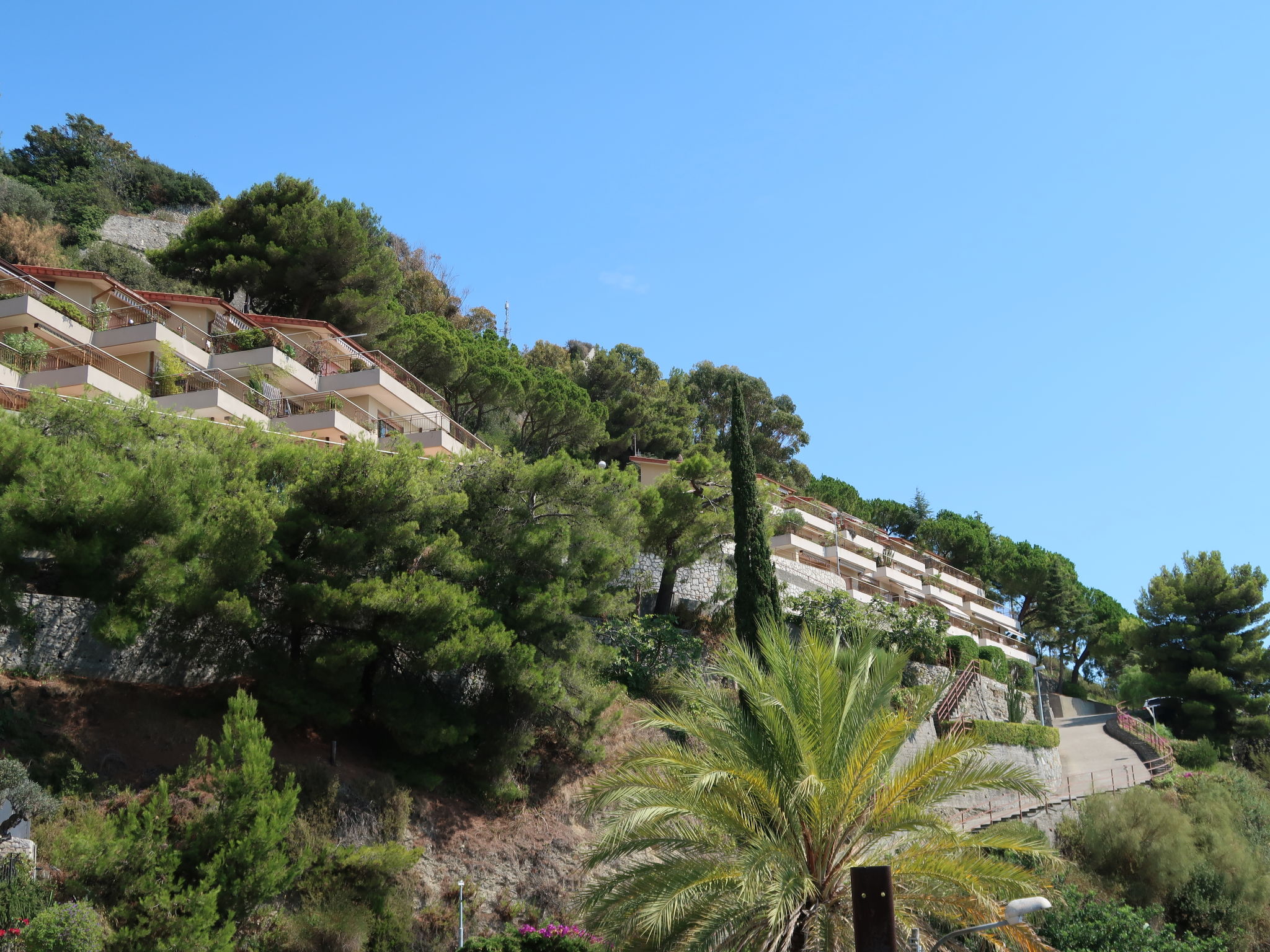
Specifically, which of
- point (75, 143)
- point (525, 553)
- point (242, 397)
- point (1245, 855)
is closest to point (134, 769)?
point (525, 553)

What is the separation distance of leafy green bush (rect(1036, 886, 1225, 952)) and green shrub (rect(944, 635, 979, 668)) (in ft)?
46.8

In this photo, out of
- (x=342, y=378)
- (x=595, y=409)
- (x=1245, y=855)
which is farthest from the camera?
(x=595, y=409)

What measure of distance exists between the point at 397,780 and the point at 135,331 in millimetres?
18511

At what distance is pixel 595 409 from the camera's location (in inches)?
1858

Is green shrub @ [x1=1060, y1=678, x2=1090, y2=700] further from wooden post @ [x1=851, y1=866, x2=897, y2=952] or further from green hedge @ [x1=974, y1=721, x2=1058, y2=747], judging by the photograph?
wooden post @ [x1=851, y1=866, x2=897, y2=952]

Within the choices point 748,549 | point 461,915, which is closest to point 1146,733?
point 748,549

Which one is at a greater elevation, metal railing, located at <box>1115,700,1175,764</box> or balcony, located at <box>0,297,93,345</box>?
balcony, located at <box>0,297,93,345</box>

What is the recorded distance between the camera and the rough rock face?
208ft

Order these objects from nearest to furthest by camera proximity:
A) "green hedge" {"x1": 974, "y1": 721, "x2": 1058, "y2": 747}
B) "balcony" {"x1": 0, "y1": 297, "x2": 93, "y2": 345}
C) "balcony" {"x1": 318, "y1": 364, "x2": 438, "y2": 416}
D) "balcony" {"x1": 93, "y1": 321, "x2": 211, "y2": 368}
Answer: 1. "balcony" {"x1": 0, "y1": 297, "x2": 93, "y2": 345}
2. "balcony" {"x1": 93, "y1": 321, "x2": 211, "y2": 368}
3. "green hedge" {"x1": 974, "y1": 721, "x2": 1058, "y2": 747}
4. "balcony" {"x1": 318, "y1": 364, "x2": 438, "y2": 416}

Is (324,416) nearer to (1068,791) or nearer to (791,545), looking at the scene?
(791,545)

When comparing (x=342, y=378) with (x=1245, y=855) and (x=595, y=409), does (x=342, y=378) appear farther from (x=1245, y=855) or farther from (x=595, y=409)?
(x=1245, y=855)

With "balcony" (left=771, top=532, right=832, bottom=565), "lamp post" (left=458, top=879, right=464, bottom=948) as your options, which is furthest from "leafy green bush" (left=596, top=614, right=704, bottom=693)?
"balcony" (left=771, top=532, right=832, bottom=565)

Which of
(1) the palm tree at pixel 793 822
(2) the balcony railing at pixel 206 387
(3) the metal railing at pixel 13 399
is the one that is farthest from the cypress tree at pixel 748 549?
(3) the metal railing at pixel 13 399

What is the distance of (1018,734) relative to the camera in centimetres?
3578
